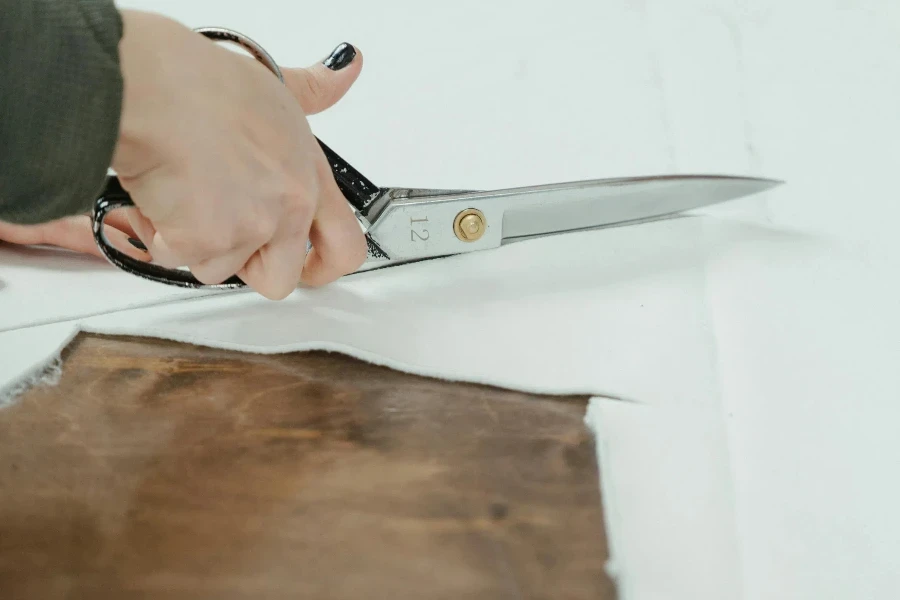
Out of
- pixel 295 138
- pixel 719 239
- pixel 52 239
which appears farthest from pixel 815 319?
pixel 52 239

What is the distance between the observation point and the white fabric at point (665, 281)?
53 centimetres

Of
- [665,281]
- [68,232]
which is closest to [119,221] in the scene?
[68,232]

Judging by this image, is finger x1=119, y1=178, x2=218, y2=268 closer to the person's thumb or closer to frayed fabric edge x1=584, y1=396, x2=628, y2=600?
the person's thumb

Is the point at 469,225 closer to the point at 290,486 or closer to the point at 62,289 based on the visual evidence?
the point at 290,486

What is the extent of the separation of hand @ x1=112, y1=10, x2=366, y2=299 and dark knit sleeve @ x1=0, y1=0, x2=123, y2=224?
2 centimetres

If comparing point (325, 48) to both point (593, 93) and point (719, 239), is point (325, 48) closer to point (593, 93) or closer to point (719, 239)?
point (593, 93)

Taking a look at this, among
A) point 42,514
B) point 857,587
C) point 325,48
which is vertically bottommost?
point 857,587

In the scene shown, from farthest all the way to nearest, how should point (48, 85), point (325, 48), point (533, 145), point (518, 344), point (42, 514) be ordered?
point (325, 48)
point (533, 145)
point (518, 344)
point (42, 514)
point (48, 85)

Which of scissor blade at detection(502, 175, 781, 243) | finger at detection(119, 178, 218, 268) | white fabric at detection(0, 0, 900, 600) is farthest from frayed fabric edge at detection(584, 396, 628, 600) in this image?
finger at detection(119, 178, 218, 268)

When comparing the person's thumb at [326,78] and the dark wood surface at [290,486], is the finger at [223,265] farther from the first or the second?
the person's thumb at [326,78]

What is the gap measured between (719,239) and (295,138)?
0.40 meters

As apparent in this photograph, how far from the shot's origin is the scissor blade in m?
0.64

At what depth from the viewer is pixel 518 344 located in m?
0.62

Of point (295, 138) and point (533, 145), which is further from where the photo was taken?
point (533, 145)
